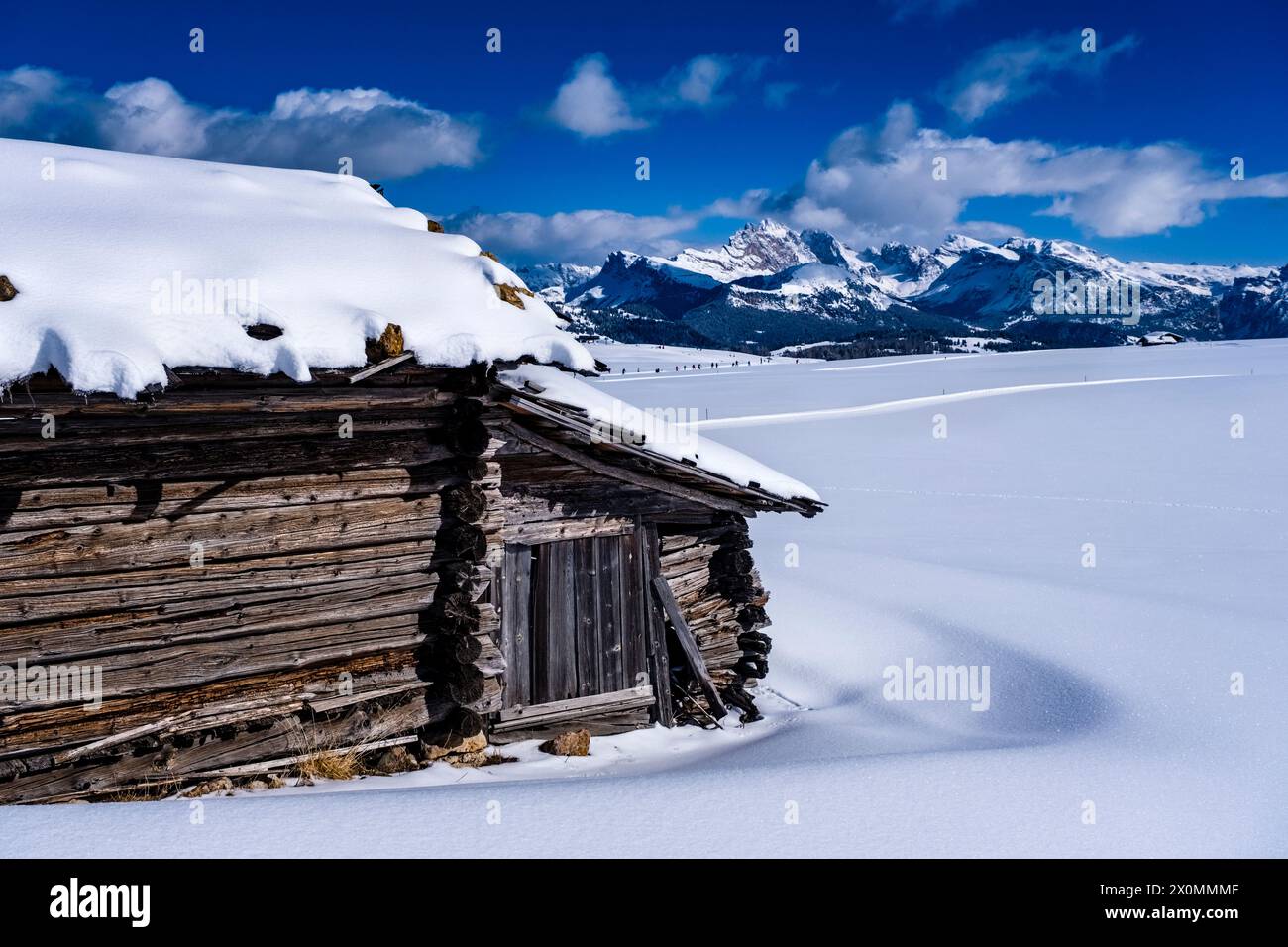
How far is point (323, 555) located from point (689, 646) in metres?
3.88

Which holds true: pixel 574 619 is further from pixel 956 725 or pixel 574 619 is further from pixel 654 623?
pixel 956 725

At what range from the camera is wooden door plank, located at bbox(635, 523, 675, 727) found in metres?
8.60

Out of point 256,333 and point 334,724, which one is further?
point 334,724

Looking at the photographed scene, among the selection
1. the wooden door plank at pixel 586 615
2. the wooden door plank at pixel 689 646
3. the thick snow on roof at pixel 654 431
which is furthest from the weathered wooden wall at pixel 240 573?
the wooden door plank at pixel 689 646

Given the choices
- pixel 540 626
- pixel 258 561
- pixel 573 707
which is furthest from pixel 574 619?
pixel 258 561

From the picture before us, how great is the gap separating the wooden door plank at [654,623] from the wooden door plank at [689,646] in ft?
0.31

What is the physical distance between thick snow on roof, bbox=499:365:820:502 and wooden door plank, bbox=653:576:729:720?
1.32 metres

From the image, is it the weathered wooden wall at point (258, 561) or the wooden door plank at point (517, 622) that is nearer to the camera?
the weathered wooden wall at point (258, 561)

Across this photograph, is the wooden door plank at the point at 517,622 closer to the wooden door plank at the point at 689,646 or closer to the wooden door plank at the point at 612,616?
the wooden door plank at the point at 612,616

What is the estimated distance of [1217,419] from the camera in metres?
32.3

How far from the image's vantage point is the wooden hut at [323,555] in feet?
19.0
